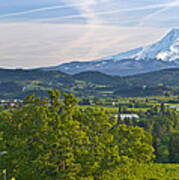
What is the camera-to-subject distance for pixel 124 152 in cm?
7038

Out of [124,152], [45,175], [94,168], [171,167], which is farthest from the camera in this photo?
[171,167]

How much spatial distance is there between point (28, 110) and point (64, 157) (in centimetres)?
1361

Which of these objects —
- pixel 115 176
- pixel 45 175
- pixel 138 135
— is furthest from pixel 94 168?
pixel 138 135

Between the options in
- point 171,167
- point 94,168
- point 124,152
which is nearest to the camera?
point 94,168

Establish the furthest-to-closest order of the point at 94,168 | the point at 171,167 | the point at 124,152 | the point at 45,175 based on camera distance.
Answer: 1. the point at 171,167
2. the point at 124,152
3. the point at 94,168
4. the point at 45,175

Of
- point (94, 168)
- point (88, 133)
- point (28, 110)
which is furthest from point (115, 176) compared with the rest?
point (28, 110)

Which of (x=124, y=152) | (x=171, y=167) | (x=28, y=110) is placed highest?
(x=28, y=110)

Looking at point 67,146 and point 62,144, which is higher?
point 62,144

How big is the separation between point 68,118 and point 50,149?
25.2 feet

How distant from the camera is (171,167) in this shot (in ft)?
248

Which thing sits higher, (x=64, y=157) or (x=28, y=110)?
(x=28, y=110)

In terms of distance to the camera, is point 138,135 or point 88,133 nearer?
point 88,133

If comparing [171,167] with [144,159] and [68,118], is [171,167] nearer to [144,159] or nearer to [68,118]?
[144,159]

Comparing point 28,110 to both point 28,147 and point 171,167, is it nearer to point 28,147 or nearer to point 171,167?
point 28,147
